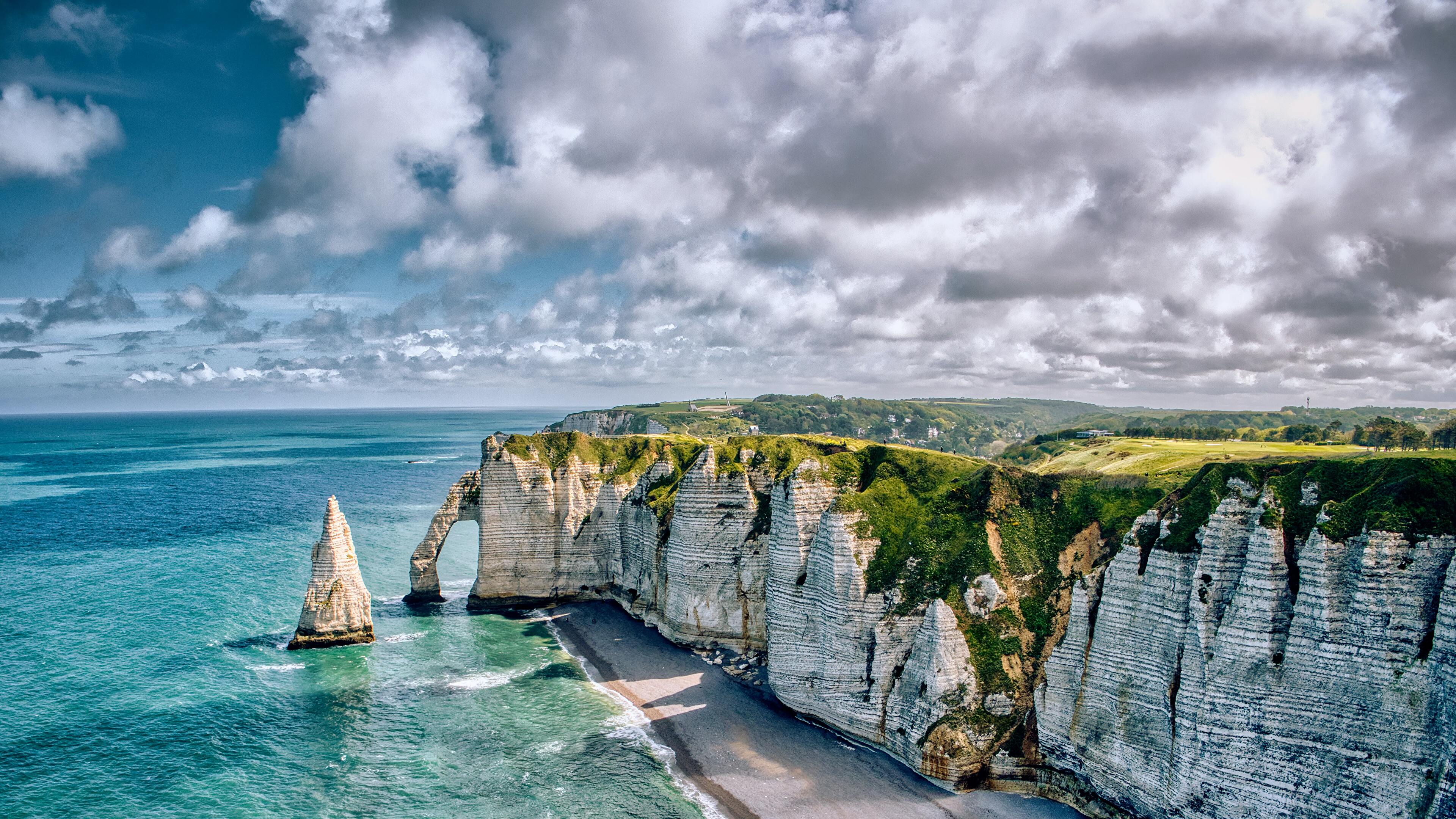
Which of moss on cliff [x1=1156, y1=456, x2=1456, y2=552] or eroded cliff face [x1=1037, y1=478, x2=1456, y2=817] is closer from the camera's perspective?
eroded cliff face [x1=1037, y1=478, x2=1456, y2=817]

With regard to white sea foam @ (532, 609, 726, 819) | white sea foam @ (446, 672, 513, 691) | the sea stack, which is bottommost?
white sea foam @ (532, 609, 726, 819)

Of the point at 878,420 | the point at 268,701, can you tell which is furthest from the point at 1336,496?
the point at 878,420

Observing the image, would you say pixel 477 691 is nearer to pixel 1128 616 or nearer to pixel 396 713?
pixel 396 713

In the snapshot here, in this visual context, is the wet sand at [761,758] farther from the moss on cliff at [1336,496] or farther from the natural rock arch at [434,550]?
the natural rock arch at [434,550]

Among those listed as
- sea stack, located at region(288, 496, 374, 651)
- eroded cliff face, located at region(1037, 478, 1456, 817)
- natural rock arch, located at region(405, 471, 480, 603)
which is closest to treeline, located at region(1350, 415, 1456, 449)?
eroded cliff face, located at region(1037, 478, 1456, 817)

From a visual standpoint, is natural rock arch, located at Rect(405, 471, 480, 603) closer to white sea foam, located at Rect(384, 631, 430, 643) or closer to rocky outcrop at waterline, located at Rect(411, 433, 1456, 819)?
white sea foam, located at Rect(384, 631, 430, 643)

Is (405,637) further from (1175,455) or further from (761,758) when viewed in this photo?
(1175,455)

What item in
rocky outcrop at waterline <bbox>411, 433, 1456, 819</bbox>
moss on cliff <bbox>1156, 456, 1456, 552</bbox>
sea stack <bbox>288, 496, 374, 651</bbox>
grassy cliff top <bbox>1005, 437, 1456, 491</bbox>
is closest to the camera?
rocky outcrop at waterline <bbox>411, 433, 1456, 819</bbox>
